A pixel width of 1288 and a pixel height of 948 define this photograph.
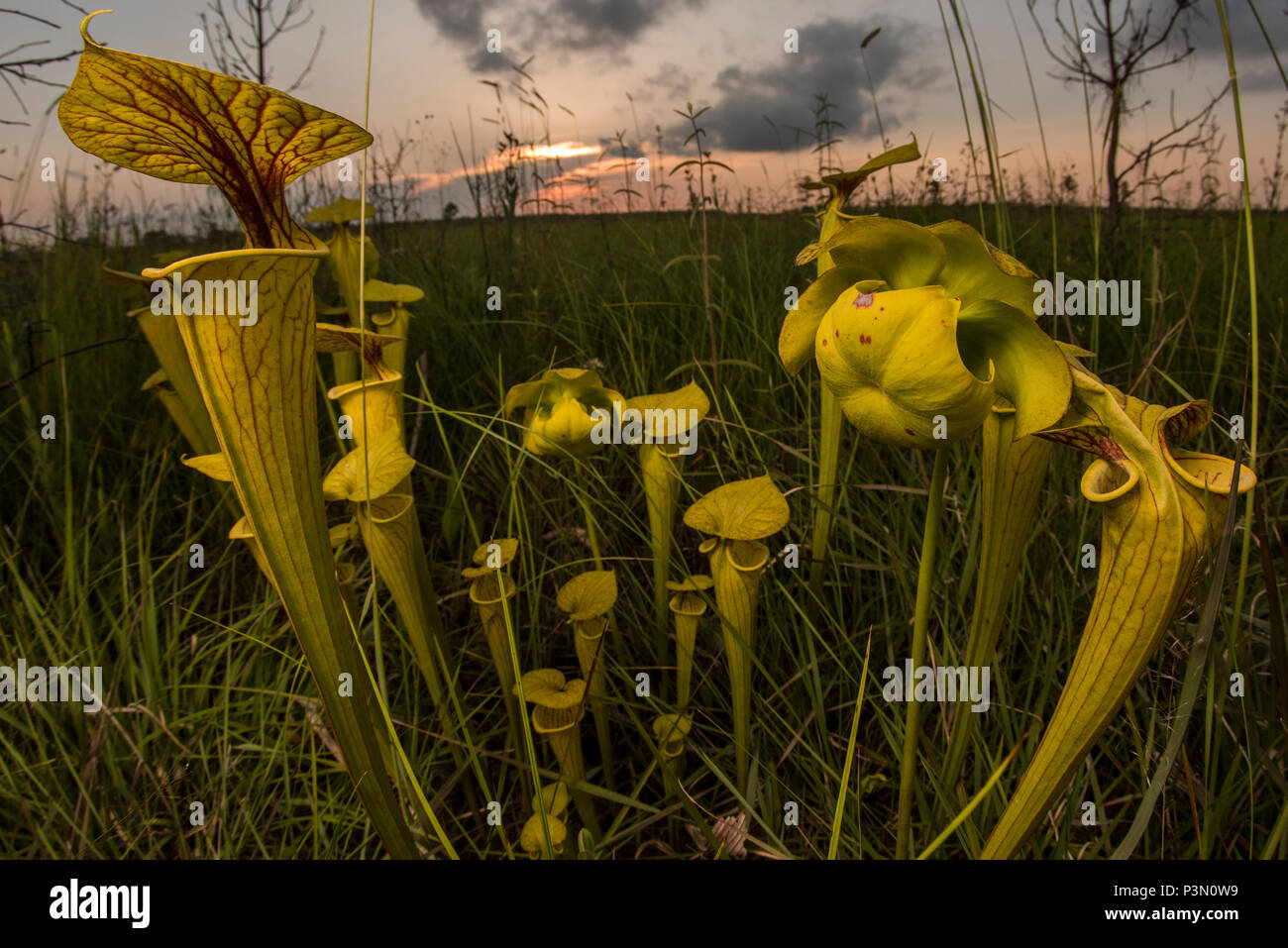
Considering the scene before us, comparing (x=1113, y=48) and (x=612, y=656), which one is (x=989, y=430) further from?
(x=1113, y=48)

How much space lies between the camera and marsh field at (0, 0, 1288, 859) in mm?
822

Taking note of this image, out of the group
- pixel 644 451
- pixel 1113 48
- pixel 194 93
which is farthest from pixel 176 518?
pixel 1113 48

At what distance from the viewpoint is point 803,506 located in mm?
2016

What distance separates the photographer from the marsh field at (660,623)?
0.82 meters

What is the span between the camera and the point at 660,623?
5.20 ft

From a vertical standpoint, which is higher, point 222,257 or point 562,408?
point 222,257
